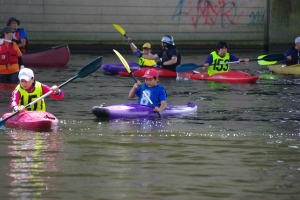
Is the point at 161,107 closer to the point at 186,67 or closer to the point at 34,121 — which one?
the point at 34,121

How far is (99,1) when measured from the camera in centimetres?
2808

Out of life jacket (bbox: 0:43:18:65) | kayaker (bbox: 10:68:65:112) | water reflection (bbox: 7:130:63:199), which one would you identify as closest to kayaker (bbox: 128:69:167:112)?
kayaker (bbox: 10:68:65:112)

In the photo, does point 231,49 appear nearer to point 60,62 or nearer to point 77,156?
point 60,62

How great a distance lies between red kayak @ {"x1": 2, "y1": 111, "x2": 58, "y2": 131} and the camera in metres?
11.4

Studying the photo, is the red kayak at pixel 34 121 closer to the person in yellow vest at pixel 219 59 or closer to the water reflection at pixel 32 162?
the water reflection at pixel 32 162

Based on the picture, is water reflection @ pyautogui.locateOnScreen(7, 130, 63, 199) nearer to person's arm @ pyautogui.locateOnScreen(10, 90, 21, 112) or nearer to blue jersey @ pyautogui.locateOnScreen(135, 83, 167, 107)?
person's arm @ pyautogui.locateOnScreen(10, 90, 21, 112)

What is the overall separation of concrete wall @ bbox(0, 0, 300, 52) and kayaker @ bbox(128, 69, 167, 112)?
47.4 feet

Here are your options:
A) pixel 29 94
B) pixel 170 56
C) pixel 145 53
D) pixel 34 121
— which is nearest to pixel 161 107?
pixel 29 94

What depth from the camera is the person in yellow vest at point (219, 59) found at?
1895 centimetres

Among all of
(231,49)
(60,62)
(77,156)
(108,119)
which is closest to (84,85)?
(60,62)

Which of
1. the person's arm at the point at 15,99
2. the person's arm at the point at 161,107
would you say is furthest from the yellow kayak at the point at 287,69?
the person's arm at the point at 15,99

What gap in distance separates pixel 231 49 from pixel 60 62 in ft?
29.2

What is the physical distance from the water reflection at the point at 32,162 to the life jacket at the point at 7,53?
604 centimetres

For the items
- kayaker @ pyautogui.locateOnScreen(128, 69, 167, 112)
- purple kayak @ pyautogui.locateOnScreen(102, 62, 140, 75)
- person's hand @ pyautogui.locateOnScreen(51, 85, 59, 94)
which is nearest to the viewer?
person's hand @ pyautogui.locateOnScreen(51, 85, 59, 94)
